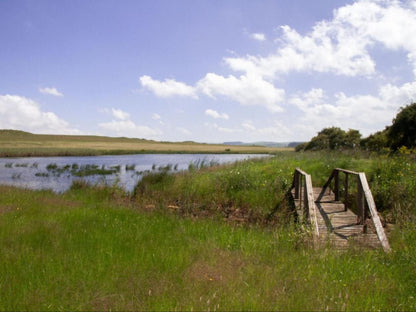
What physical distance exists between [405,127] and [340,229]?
2492 cm

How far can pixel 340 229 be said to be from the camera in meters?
7.65

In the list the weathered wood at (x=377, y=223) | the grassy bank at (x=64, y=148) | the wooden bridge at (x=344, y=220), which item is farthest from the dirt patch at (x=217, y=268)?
the grassy bank at (x=64, y=148)

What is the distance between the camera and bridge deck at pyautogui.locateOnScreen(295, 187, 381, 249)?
6.34 meters

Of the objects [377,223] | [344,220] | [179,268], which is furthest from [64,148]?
[377,223]

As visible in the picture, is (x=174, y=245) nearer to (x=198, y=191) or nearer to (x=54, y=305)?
(x=54, y=305)

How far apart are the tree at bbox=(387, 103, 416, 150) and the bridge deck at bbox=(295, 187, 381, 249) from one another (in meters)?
20.6

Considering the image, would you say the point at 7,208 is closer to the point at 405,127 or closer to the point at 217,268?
the point at 217,268

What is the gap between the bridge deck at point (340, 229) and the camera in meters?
6.34

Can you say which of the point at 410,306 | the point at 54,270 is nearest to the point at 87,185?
the point at 54,270

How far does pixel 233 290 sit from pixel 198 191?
10220mm

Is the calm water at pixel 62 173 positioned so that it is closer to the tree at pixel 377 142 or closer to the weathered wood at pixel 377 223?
the weathered wood at pixel 377 223

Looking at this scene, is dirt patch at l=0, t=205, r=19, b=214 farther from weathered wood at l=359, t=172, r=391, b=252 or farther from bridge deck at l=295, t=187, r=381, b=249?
weathered wood at l=359, t=172, r=391, b=252

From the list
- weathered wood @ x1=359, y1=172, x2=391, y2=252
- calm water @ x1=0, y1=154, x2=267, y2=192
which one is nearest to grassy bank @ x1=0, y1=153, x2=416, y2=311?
weathered wood @ x1=359, y1=172, x2=391, y2=252

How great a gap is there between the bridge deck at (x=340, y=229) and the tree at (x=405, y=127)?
20568 mm
